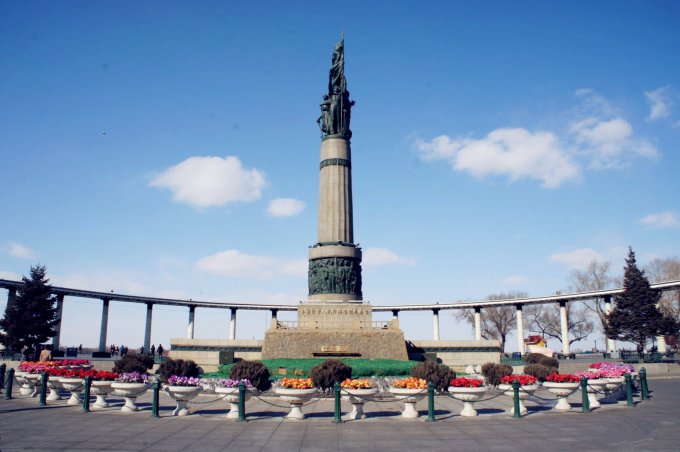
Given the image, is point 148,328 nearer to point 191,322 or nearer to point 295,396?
point 191,322

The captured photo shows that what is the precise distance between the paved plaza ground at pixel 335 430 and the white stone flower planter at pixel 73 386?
1.66ft

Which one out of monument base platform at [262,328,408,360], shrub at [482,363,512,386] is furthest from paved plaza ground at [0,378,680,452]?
monument base platform at [262,328,408,360]

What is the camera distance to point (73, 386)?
16766 mm

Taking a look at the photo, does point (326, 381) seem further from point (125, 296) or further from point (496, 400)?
point (125, 296)

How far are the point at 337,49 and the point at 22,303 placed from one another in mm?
31285

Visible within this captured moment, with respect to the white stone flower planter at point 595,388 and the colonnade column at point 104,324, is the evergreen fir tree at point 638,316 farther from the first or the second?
the colonnade column at point 104,324

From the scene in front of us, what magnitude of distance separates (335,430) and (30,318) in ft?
113

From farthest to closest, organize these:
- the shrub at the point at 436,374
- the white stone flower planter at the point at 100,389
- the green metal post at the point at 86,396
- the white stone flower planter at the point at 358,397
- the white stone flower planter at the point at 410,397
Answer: the shrub at the point at 436,374 < the white stone flower planter at the point at 100,389 < the green metal post at the point at 86,396 < the white stone flower planter at the point at 410,397 < the white stone flower planter at the point at 358,397

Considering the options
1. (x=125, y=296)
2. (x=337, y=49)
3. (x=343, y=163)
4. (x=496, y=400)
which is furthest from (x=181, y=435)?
(x=125, y=296)

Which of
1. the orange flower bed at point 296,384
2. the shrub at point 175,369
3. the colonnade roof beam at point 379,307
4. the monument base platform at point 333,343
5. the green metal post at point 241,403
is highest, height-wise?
the colonnade roof beam at point 379,307

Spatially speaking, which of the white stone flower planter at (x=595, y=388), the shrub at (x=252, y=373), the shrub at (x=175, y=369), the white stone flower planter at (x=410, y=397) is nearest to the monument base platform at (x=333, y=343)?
the shrub at (x=175, y=369)

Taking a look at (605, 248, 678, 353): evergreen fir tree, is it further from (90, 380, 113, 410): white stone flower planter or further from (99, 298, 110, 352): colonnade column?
(99, 298, 110, 352): colonnade column

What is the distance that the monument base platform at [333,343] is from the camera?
2958 cm

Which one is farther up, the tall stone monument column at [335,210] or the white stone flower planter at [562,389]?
the tall stone monument column at [335,210]
